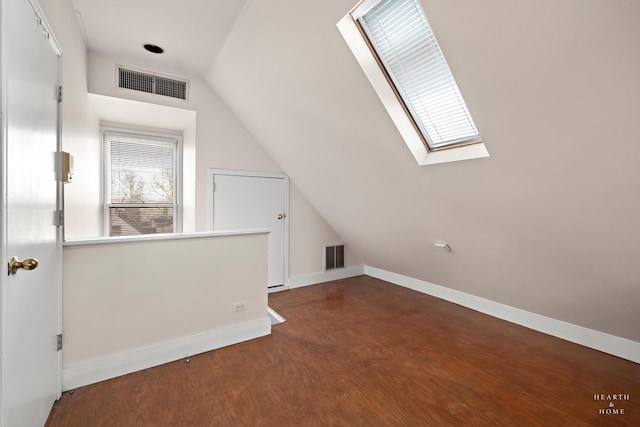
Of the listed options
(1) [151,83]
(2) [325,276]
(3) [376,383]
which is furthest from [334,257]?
(1) [151,83]

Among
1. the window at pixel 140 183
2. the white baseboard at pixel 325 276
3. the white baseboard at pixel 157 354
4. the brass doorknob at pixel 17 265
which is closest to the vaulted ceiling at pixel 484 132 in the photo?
the white baseboard at pixel 325 276

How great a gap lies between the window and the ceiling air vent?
874 mm

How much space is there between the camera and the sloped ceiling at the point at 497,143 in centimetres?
125

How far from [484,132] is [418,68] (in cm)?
62

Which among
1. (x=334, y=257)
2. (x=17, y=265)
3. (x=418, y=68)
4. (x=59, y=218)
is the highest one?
(x=418, y=68)

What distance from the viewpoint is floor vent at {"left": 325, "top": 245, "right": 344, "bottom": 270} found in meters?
4.40

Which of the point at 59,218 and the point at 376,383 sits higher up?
the point at 59,218

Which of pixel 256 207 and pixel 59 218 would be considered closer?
pixel 59 218

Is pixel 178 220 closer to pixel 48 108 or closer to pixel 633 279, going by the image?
pixel 48 108

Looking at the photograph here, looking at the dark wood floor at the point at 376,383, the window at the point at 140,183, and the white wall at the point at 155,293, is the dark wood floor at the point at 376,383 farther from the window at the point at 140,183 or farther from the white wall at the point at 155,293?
the window at the point at 140,183

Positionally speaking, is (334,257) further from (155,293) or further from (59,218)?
(59,218)

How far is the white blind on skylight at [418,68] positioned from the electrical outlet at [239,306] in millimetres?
2080

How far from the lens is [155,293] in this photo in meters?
2.12

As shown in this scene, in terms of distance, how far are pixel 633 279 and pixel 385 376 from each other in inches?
69.2
